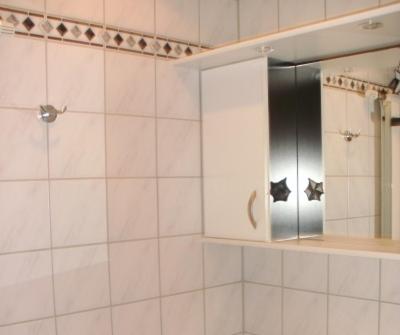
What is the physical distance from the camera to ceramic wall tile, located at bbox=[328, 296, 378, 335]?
64.8 inches

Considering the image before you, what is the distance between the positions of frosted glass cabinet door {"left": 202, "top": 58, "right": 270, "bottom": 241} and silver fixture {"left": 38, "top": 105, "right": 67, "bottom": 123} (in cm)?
59

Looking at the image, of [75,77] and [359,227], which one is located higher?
[75,77]

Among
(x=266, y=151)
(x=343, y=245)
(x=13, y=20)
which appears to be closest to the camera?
(x=13, y=20)

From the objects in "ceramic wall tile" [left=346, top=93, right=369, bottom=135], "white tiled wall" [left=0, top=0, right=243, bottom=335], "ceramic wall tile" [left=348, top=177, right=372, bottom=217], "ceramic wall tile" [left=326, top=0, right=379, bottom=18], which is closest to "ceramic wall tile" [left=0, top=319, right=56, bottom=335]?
"white tiled wall" [left=0, top=0, right=243, bottom=335]

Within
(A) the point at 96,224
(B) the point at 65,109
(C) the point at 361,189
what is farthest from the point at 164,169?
(C) the point at 361,189

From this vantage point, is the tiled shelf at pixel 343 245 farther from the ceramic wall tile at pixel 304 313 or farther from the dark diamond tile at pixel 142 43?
the dark diamond tile at pixel 142 43

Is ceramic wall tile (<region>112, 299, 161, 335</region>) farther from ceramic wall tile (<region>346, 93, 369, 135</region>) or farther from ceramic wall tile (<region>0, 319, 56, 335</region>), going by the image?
ceramic wall tile (<region>346, 93, 369, 135</region>)

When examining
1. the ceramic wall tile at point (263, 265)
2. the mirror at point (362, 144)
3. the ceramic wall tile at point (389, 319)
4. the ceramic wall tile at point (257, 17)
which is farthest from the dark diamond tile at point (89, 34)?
the ceramic wall tile at point (389, 319)

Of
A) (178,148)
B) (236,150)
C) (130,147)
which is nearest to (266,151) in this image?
(236,150)

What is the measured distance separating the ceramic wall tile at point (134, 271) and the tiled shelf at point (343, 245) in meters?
0.28

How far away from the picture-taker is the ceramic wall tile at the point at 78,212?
1.53m

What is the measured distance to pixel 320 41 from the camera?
1487 millimetres

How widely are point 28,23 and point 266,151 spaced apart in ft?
2.85

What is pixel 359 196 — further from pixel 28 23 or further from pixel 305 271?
pixel 28 23
